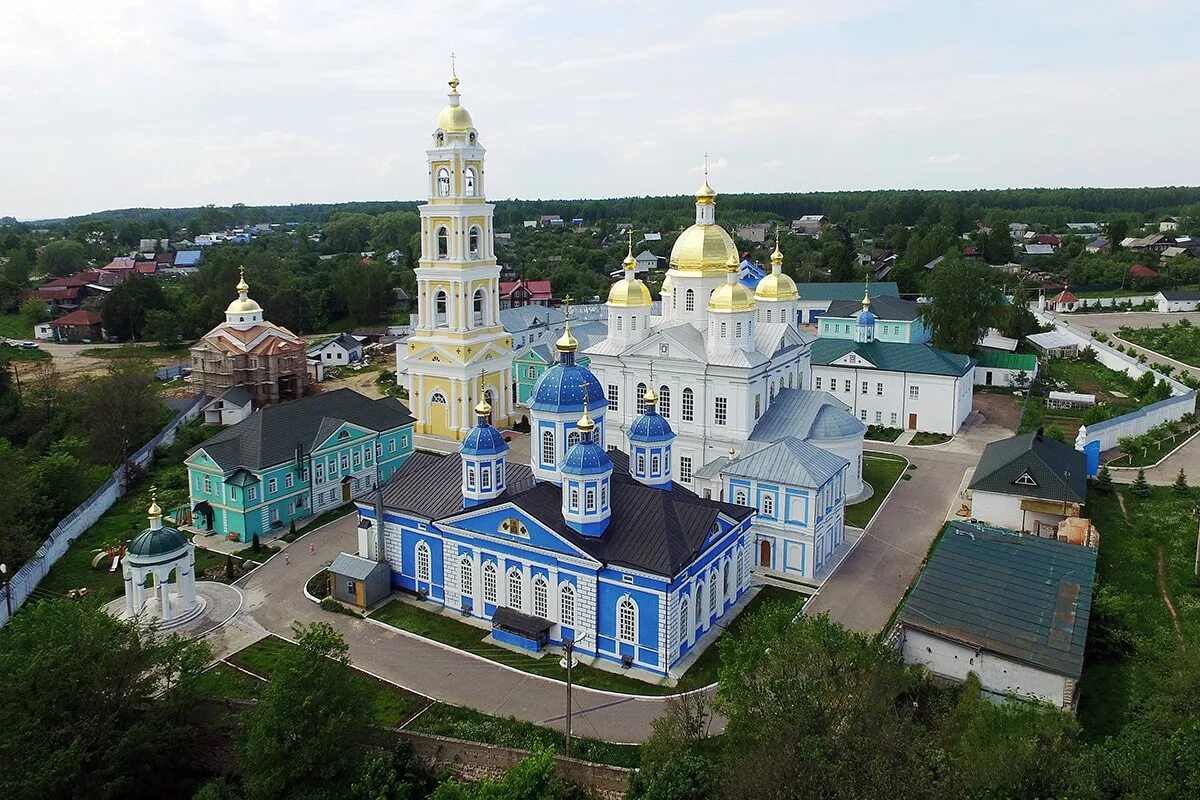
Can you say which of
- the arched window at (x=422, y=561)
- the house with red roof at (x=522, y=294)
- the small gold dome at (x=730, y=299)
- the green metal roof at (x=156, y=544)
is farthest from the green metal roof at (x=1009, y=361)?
the green metal roof at (x=156, y=544)

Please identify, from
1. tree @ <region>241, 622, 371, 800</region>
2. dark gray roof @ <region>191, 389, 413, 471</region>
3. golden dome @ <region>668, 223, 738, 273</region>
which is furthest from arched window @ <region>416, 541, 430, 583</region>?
golden dome @ <region>668, 223, 738, 273</region>

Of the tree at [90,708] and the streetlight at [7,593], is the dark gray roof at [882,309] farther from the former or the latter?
the streetlight at [7,593]

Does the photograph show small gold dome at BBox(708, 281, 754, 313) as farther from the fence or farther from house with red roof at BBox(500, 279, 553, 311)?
house with red roof at BBox(500, 279, 553, 311)

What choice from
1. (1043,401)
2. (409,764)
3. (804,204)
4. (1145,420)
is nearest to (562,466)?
(409,764)

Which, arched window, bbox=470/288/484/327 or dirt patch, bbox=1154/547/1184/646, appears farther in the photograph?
arched window, bbox=470/288/484/327

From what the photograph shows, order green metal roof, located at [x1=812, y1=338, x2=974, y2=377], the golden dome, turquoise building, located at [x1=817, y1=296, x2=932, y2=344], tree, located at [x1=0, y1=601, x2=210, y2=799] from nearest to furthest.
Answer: tree, located at [x1=0, y1=601, x2=210, y2=799] < the golden dome < green metal roof, located at [x1=812, y1=338, x2=974, y2=377] < turquoise building, located at [x1=817, y1=296, x2=932, y2=344]

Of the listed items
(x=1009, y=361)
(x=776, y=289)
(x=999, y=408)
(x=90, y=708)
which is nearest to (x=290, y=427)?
(x=90, y=708)
